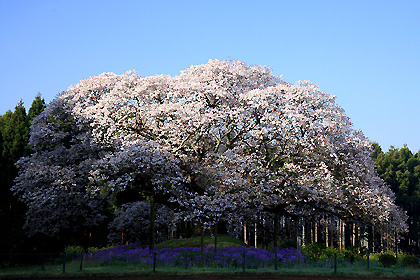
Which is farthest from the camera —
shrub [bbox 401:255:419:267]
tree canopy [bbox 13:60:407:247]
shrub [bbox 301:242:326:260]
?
shrub [bbox 301:242:326:260]

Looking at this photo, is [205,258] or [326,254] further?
[326,254]

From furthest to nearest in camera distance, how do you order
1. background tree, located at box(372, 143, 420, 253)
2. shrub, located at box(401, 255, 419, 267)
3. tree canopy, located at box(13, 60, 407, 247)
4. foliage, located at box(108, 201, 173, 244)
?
1. background tree, located at box(372, 143, 420, 253)
2. foliage, located at box(108, 201, 173, 244)
3. tree canopy, located at box(13, 60, 407, 247)
4. shrub, located at box(401, 255, 419, 267)

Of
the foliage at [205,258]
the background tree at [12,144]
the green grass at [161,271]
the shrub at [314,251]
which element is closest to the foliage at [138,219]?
the background tree at [12,144]

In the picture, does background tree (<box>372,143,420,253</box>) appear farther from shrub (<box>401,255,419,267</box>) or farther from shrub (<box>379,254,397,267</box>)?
shrub (<box>379,254,397,267</box>)

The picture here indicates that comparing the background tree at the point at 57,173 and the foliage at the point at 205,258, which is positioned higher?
the background tree at the point at 57,173

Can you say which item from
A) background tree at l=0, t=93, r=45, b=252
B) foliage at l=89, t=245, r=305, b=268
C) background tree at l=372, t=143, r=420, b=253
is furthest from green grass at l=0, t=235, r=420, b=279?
background tree at l=372, t=143, r=420, b=253

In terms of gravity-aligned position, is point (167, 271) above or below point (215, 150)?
below

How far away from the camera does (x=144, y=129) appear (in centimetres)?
3609

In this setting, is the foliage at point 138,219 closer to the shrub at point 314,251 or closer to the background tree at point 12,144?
the background tree at point 12,144

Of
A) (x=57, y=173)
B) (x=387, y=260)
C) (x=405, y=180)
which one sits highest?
(x=405, y=180)

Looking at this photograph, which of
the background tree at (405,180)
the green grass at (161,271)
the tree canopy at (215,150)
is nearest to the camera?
the green grass at (161,271)

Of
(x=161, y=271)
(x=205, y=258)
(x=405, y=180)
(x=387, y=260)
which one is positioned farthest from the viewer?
(x=405, y=180)

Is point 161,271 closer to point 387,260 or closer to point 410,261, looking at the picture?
point 387,260

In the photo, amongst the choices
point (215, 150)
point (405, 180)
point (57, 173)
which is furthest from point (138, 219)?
point (405, 180)
